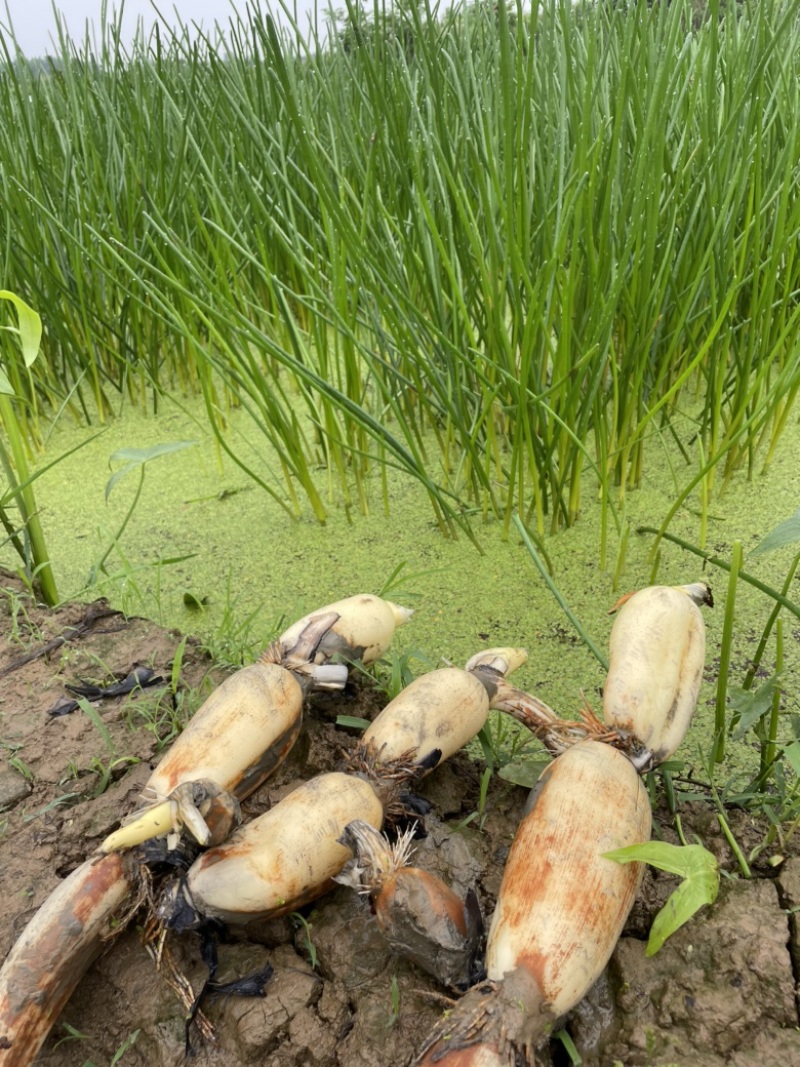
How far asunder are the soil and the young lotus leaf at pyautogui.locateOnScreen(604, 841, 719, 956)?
80mm

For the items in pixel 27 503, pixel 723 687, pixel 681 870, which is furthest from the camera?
pixel 27 503

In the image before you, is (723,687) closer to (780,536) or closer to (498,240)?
(780,536)

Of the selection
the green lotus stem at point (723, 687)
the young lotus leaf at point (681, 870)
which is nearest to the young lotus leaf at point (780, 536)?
the green lotus stem at point (723, 687)

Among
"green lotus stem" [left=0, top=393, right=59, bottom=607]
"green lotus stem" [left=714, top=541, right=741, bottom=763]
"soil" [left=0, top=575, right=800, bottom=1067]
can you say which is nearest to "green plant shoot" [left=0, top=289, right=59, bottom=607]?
"green lotus stem" [left=0, top=393, right=59, bottom=607]

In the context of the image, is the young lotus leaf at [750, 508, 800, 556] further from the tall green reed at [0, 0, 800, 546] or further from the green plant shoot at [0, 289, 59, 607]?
the green plant shoot at [0, 289, 59, 607]

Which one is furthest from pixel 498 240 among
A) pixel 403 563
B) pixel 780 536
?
pixel 780 536

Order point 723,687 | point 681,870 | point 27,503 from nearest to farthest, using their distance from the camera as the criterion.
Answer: point 681,870, point 723,687, point 27,503

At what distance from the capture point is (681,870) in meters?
0.59

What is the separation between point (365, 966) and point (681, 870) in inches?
11.2

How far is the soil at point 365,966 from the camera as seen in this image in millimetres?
620

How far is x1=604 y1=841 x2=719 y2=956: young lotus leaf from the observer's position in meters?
0.58

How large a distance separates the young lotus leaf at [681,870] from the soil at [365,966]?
0.26 feet

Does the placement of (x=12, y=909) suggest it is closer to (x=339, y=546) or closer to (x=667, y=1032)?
(x=667, y=1032)

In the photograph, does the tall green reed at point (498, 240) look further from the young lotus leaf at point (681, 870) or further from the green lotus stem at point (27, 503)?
the young lotus leaf at point (681, 870)
